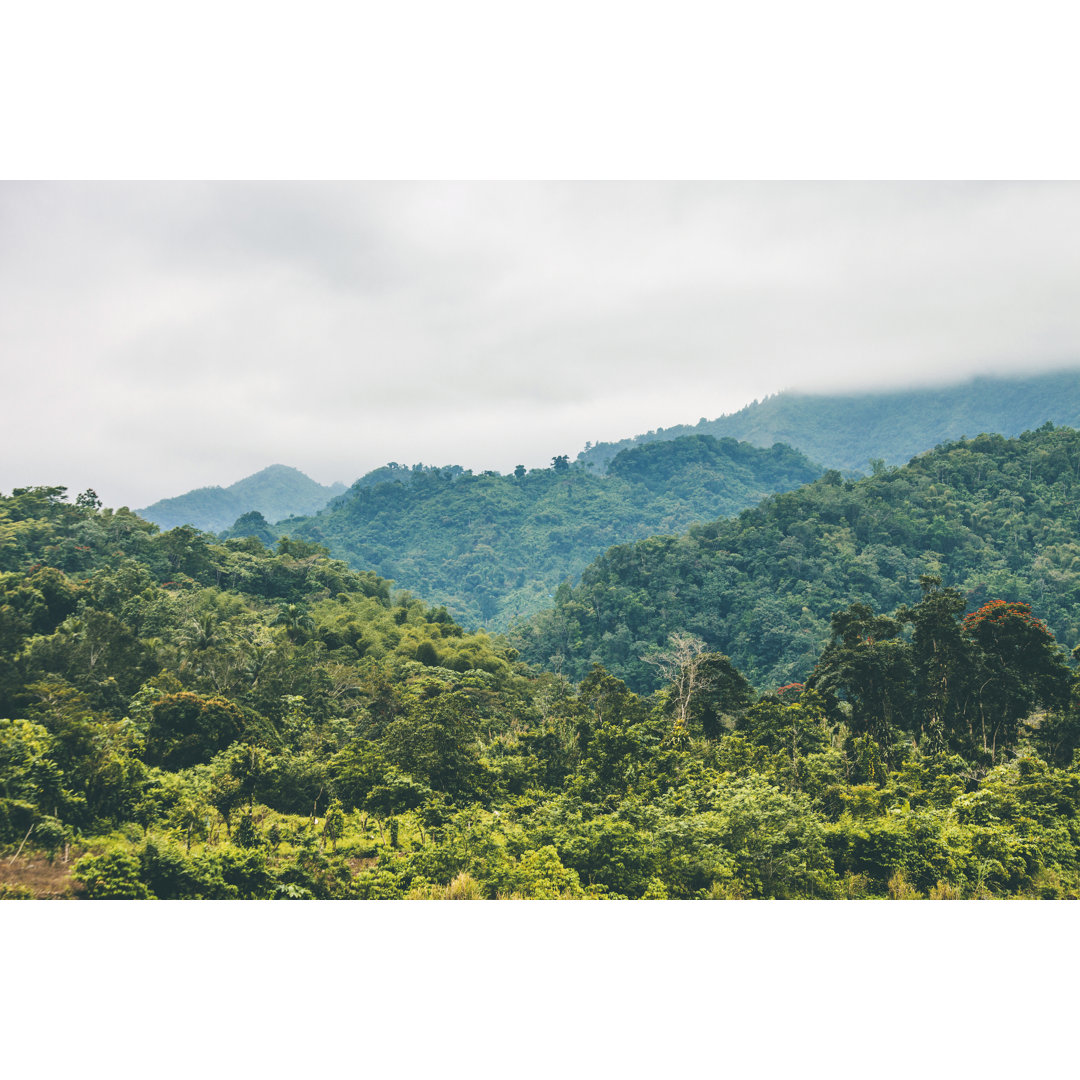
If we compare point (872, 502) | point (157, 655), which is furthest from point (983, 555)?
point (157, 655)

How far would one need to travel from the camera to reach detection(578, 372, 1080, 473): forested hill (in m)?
98.2

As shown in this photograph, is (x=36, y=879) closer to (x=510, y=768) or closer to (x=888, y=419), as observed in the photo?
(x=510, y=768)

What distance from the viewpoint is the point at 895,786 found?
10125mm

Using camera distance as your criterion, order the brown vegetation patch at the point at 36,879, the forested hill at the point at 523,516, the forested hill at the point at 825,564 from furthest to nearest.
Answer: the forested hill at the point at 523,516, the forested hill at the point at 825,564, the brown vegetation patch at the point at 36,879

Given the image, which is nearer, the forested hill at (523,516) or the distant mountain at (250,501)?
the forested hill at (523,516)

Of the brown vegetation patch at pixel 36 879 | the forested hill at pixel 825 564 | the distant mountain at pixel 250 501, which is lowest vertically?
the brown vegetation patch at pixel 36 879

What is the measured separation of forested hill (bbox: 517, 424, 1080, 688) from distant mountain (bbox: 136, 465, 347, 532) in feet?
266

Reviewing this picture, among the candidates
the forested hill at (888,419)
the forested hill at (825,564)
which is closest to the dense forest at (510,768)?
the forested hill at (825,564)

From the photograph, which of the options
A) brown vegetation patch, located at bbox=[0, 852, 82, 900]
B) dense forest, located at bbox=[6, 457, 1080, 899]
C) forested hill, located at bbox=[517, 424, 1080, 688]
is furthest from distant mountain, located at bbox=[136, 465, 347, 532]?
brown vegetation patch, located at bbox=[0, 852, 82, 900]

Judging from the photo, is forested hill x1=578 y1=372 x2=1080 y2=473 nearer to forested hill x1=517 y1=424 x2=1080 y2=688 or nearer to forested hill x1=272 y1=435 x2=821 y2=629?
forested hill x1=272 y1=435 x2=821 y2=629

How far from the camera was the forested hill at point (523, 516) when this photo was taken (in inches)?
2817

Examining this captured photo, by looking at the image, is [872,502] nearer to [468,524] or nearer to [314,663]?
[314,663]

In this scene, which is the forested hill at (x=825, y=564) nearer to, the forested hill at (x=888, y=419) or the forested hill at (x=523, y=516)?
the forested hill at (x=523, y=516)

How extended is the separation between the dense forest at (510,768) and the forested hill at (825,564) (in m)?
18.1
